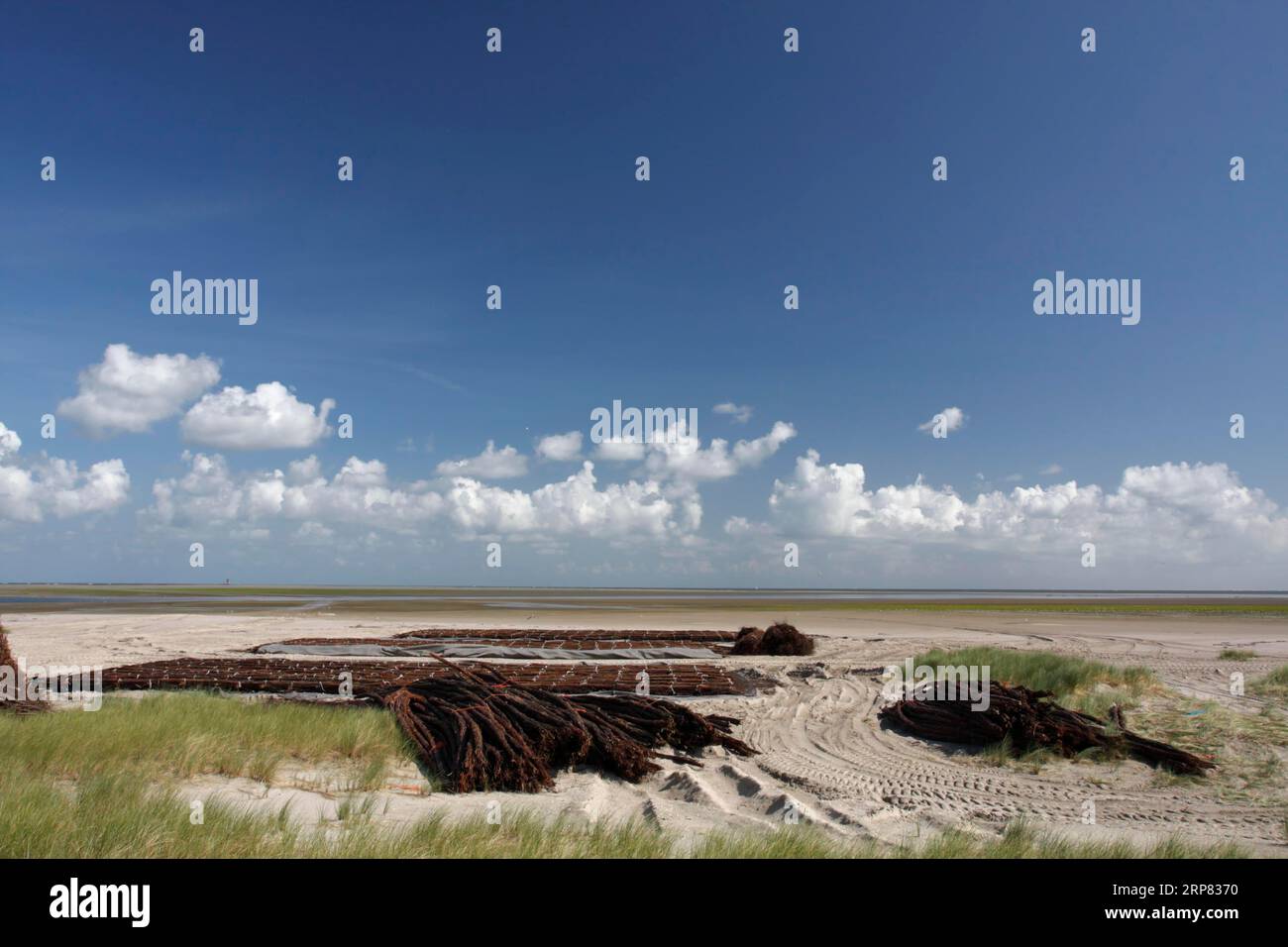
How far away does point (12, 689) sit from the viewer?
9.44m

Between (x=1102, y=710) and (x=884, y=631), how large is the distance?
20.1 metres

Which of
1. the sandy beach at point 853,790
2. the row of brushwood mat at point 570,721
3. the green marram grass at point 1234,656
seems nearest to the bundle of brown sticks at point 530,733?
the row of brushwood mat at point 570,721

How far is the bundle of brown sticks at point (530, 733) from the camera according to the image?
7.74 metres

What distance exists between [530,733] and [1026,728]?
261 inches

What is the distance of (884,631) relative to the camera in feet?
103

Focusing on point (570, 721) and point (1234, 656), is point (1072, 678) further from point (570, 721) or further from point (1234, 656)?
point (1234, 656)

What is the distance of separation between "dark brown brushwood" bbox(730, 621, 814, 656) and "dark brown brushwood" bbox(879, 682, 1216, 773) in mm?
10517

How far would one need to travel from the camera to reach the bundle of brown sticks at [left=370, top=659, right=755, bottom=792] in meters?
7.74

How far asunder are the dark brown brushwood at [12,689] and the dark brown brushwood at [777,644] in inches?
651

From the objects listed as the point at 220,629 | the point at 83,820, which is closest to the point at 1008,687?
the point at 83,820

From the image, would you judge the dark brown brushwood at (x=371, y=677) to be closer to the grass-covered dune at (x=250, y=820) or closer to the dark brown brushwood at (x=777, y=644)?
the grass-covered dune at (x=250, y=820)

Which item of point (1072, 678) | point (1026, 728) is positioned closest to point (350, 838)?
point (1026, 728)

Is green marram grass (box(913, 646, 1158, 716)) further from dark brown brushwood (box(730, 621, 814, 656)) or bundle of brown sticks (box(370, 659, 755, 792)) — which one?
bundle of brown sticks (box(370, 659, 755, 792))

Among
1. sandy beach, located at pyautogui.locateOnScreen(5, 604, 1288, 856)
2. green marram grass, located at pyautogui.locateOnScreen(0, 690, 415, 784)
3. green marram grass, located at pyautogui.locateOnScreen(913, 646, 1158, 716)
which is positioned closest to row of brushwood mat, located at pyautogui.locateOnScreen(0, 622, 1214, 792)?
sandy beach, located at pyautogui.locateOnScreen(5, 604, 1288, 856)
